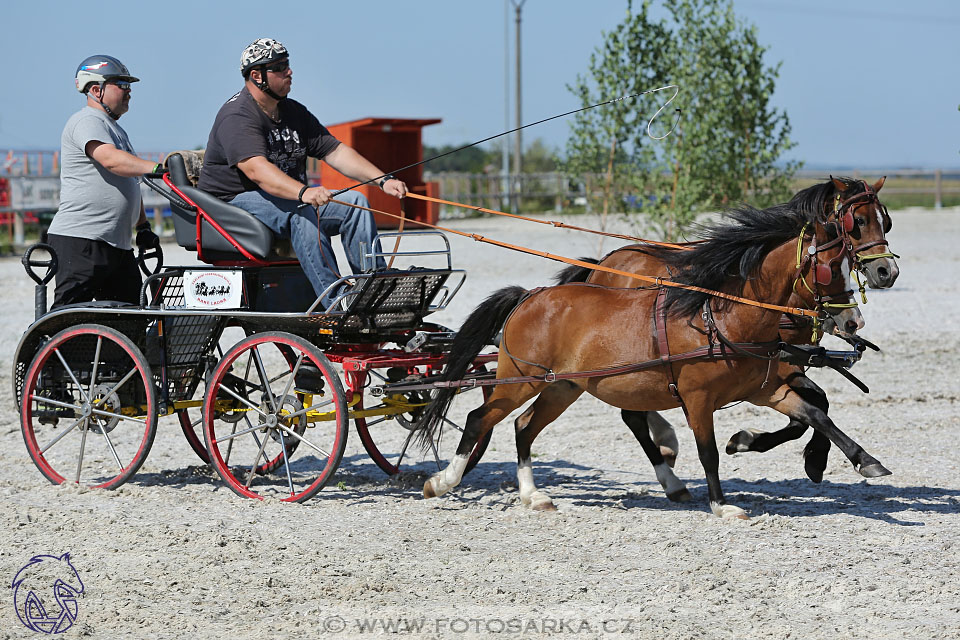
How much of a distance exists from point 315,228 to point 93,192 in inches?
57.6

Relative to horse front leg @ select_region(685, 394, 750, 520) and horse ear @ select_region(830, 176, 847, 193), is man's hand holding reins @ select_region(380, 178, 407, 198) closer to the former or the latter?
horse front leg @ select_region(685, 394, 750, 520)

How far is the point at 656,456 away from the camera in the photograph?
619 centimetres

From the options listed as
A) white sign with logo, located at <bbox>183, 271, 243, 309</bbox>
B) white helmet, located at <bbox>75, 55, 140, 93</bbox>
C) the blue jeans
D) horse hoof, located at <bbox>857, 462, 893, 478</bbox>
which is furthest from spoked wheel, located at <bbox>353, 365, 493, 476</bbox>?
white helmet, located at <bbox>75, 55, 140, 93</bbox>

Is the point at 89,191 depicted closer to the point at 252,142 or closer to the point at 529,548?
the point at 252,142

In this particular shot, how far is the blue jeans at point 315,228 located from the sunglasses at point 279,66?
663mm

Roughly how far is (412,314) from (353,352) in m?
0.39

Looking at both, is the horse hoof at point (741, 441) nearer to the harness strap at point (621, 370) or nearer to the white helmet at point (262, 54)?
the harness strap at point (621, 370)

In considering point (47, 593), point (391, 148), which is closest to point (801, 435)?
point (47, 593)

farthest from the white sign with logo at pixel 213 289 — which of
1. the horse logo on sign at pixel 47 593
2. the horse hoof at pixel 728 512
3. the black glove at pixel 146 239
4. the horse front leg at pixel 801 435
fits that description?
the horse front leg at pixel 801 435

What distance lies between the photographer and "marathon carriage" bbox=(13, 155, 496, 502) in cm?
592

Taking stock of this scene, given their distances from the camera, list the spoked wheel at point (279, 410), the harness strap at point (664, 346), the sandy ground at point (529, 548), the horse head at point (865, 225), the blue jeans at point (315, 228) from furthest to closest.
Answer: the blue jeans at point (315, 228) < the spoked wheel at point (279, 410) < the harness strap at point (664, 346) < the horse head at point (865, 225) < the sandy ground at point (529, 548)

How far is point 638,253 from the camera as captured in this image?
686 centimetres

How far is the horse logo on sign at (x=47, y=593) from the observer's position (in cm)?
425

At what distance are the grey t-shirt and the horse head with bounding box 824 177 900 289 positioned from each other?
13.0 ft
